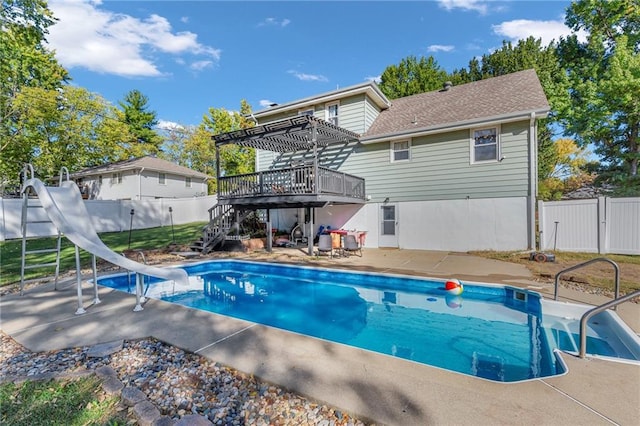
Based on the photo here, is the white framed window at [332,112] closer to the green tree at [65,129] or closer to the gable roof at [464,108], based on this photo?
the gable roof at [464,108]

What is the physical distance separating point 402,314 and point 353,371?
3423 millimetres

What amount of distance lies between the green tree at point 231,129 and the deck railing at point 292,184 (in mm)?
17108

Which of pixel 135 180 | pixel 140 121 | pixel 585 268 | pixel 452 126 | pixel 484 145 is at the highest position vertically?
pixel 140 121

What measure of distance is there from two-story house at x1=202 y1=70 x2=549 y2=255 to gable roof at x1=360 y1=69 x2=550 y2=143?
0.14 ft

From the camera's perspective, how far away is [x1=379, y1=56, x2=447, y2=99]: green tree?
24703 millimetres

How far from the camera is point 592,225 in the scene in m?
9.65

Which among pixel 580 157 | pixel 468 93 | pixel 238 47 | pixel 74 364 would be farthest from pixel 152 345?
pixel 580 157

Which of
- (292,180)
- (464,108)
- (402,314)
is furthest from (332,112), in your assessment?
(402,314)

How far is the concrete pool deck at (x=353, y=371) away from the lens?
239 cm

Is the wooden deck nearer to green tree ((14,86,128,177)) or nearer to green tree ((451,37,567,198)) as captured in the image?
green tree ((451,37,567,198))

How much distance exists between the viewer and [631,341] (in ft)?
12.3

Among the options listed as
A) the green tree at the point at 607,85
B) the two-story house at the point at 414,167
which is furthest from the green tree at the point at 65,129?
the green tree at the point at 607,85

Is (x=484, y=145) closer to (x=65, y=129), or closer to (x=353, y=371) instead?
(x=353, y=371)

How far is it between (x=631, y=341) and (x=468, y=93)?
1260cm
